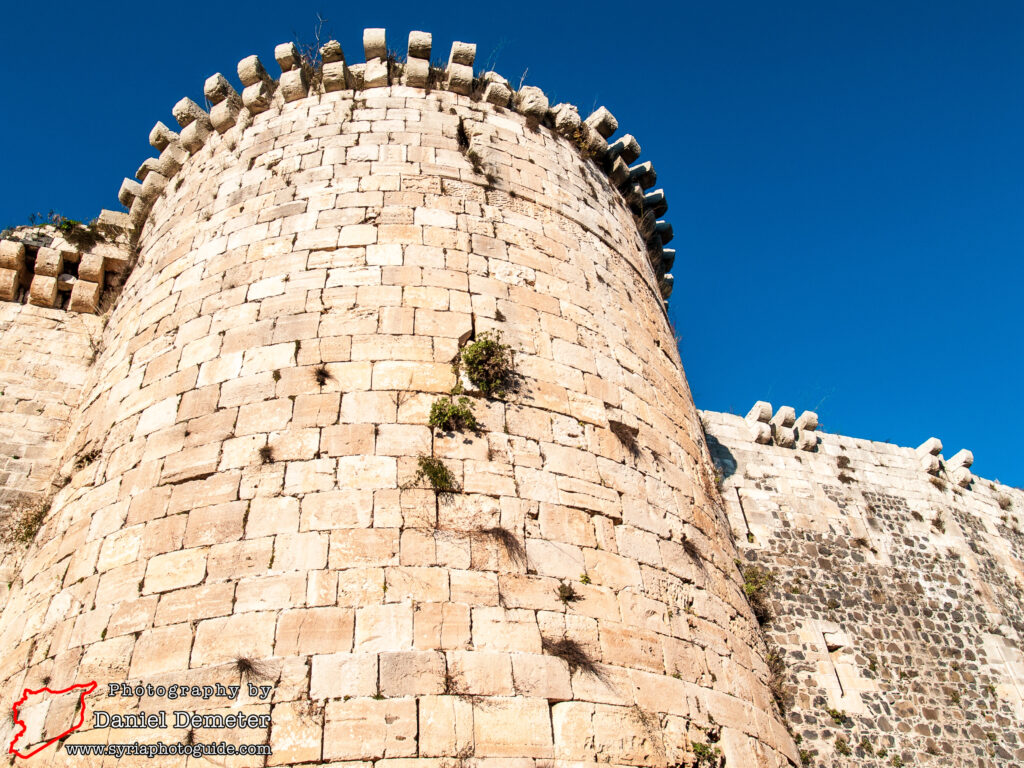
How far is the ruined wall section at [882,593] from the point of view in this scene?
7383 millimetres

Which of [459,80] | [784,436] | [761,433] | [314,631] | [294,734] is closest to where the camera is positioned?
[294,734]

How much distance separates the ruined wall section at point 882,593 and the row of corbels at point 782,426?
4 centimetres

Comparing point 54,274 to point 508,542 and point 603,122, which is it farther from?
point 508,542

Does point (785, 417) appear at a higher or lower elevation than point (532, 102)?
lower

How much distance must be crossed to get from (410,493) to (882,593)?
21.9 ft

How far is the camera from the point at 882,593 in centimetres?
865

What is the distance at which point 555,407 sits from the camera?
5.22 metres

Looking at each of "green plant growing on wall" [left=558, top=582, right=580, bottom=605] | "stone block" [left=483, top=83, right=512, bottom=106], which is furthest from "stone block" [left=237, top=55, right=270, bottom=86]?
"green plant growing on wall" [left=558, top=582, right=580, bottom=605]

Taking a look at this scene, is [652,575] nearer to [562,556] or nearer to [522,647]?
[562,556]

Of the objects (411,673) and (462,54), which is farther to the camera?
(462,54)

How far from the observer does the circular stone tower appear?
3.71m

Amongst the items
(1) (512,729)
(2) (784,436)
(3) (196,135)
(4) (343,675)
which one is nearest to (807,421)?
(2) (784,436)

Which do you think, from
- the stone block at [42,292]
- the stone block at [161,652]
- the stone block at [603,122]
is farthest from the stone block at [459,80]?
the stone block at [161,652]

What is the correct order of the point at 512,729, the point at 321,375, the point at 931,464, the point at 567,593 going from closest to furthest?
the point at 512,729, the point at 567,593, the point at 321,375, the point at 931,464
